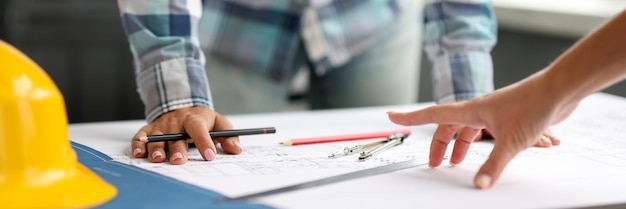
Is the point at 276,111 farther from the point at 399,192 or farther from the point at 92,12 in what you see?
the point at 92,12

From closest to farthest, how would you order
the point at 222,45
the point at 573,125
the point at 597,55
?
the point at 597,55
the point at 573,125
the point at 222,45

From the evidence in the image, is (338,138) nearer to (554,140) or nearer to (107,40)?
(554,140)

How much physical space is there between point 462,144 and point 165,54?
448 mm

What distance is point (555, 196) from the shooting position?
0.94 m

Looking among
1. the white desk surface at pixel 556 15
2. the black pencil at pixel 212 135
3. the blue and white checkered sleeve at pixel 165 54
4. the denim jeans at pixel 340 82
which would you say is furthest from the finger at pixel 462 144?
the white desk surface at pixel 556 15

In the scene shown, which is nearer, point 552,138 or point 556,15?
point 552,138

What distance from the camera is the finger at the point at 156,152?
42.1 inches

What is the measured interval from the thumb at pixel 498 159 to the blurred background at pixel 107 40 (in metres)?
1.40

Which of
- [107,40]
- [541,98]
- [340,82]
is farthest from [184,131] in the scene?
[107,40]

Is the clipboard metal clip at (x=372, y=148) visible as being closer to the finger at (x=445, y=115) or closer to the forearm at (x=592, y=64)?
the finger at (x=445, y=115)

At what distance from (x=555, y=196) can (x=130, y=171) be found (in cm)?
47

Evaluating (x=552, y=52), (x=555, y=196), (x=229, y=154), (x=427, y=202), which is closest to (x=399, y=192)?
(x=427, y=202)

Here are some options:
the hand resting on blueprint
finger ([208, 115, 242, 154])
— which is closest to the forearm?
the hand resting on blueprint

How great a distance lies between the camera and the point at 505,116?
950 mm
